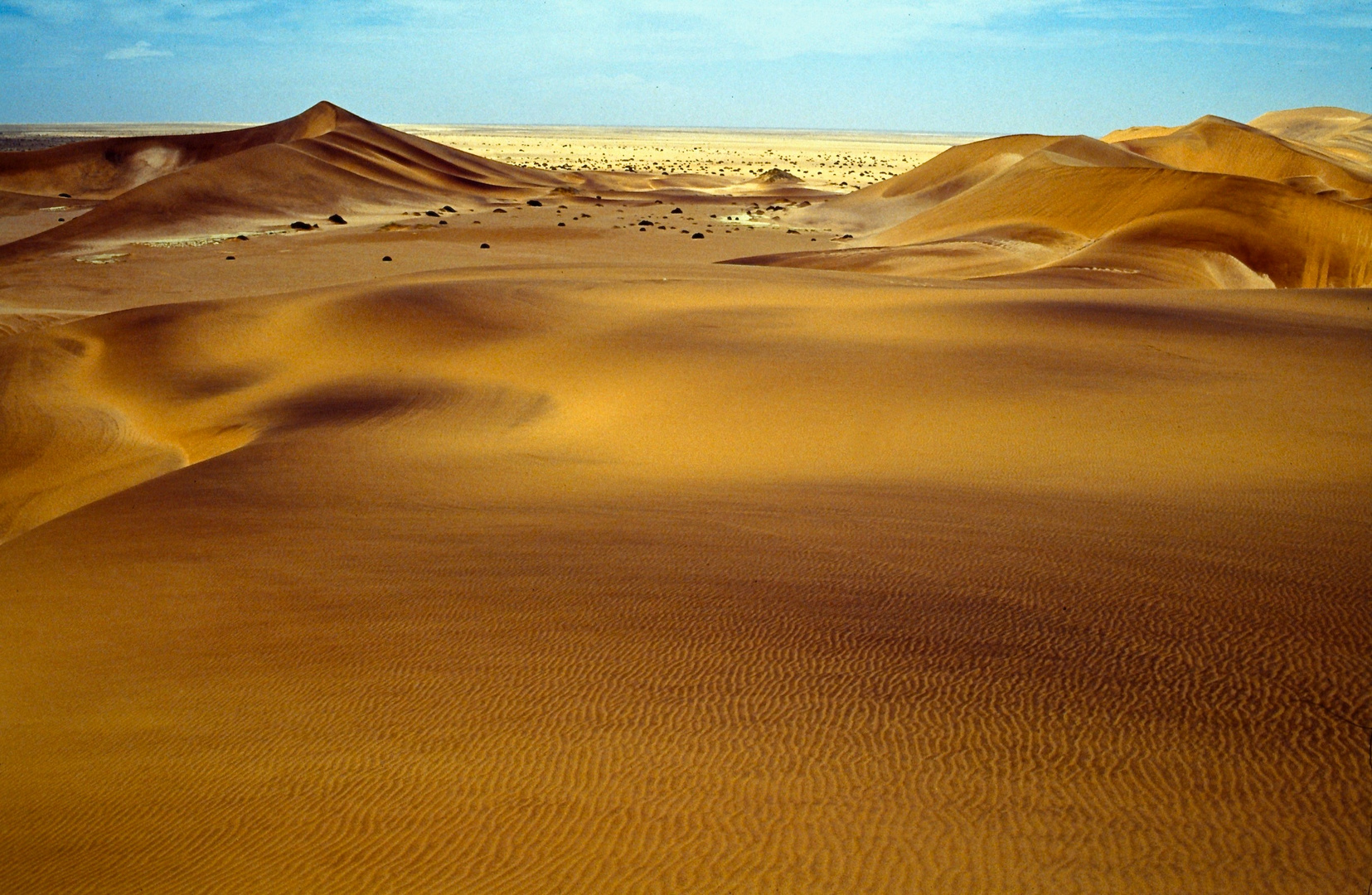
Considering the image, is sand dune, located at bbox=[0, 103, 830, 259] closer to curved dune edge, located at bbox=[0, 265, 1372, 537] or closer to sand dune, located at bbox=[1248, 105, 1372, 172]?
curved dune edge, located at bbox=[0, 265, 1372, 537]

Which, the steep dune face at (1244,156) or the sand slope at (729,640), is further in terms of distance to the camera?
the steep dune face at (1244,156)

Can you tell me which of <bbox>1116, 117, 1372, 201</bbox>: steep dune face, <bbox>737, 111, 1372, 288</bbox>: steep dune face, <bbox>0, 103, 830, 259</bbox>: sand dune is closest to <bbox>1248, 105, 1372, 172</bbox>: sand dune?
<bbox>1116, 117, 1372, 201</bbox>: steep dune face

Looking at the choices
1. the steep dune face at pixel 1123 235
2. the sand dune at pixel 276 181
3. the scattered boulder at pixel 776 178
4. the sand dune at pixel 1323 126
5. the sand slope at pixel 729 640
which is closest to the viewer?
the sand slope at pixel 729 640

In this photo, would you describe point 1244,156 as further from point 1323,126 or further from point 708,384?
point 1323,126

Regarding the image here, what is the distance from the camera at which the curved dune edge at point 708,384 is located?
6941mm

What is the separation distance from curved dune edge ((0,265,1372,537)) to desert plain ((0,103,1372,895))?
60 mm

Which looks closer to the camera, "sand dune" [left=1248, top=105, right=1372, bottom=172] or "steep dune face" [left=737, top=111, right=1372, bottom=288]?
"steep dune face" [left=737, top=111, right=1372, bottom=288]

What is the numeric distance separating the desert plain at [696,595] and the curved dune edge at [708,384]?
6cm

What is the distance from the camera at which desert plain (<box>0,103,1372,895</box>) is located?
285 cm

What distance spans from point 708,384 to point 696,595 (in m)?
4.75

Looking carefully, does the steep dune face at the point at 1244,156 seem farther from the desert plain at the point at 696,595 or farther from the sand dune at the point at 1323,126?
the desert plain at the point at 696,595

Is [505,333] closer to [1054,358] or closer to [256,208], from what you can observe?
[1054,358]

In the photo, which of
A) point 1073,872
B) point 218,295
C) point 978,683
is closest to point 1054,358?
point 978,683

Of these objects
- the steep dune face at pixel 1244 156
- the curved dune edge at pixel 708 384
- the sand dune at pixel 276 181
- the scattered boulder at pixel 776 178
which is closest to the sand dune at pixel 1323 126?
the steep dune face at pixel 1244 156
